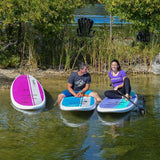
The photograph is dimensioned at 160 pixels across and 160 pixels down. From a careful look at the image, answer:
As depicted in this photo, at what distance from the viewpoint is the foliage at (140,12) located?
14.1 meters

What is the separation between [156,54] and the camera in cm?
1473

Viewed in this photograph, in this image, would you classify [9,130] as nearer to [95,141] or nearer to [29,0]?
Result: [95,141]

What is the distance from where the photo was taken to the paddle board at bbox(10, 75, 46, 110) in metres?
8.95

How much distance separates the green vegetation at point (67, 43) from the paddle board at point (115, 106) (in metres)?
4.76

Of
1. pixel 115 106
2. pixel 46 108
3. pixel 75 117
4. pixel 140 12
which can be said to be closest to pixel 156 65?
pixel 140 12

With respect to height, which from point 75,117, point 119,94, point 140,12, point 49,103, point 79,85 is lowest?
point 49,103

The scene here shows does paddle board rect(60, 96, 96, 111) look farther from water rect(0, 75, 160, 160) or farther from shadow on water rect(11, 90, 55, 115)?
shadow on water rect(11, 90, 55, 115)

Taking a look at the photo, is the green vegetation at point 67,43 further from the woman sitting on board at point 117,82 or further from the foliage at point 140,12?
the woman sitting on board at point 117,82

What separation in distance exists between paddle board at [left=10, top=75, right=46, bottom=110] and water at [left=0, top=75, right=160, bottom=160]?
0.20 metres

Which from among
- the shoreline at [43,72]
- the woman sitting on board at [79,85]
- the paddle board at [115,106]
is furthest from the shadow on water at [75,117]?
the shoreline at [43,72]

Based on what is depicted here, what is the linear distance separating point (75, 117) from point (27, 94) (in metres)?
1.91

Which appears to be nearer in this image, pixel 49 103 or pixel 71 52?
pixel 49 103

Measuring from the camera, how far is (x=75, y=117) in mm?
8391

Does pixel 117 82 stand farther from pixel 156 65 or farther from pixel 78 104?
pixel 156 65
